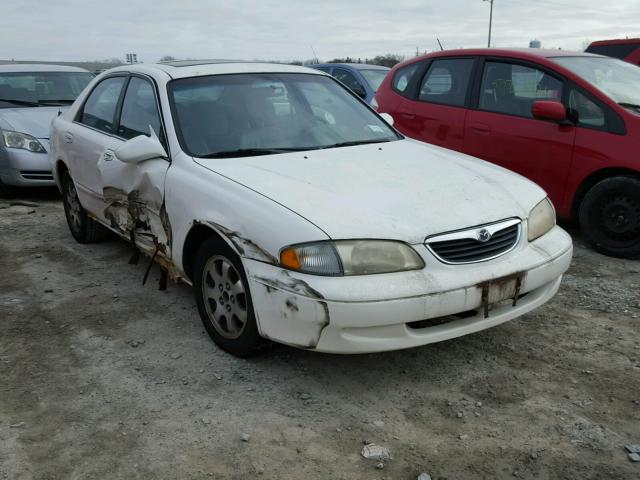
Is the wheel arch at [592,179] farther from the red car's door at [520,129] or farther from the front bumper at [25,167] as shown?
the front bumper at [25,167]

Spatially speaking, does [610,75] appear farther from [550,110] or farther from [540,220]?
[540,220]


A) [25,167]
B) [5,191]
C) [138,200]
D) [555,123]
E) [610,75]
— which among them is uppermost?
[610,75]

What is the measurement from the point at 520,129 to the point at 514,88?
445 mm

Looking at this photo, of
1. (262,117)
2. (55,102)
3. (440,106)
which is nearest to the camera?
(262,117)

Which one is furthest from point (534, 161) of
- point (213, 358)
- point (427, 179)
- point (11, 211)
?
point (11, 211)

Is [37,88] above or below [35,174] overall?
above

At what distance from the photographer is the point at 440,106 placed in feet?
20.0

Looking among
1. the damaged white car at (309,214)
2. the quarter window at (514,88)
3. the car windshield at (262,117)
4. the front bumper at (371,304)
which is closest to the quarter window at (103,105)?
the damaged white car at (309,214)

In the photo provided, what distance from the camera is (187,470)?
8.17 ft

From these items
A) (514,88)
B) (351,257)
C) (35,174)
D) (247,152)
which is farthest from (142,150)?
(35,174)

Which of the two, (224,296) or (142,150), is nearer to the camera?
(224,296)

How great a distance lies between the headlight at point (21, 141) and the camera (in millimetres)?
7445

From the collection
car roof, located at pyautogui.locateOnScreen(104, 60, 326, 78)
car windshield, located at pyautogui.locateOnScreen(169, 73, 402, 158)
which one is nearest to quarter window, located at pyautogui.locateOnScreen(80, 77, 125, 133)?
car roof, located at pyautogui.locateOnScreen(104, 60, 326, 78)

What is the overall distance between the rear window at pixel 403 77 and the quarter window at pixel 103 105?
9.92 ft
